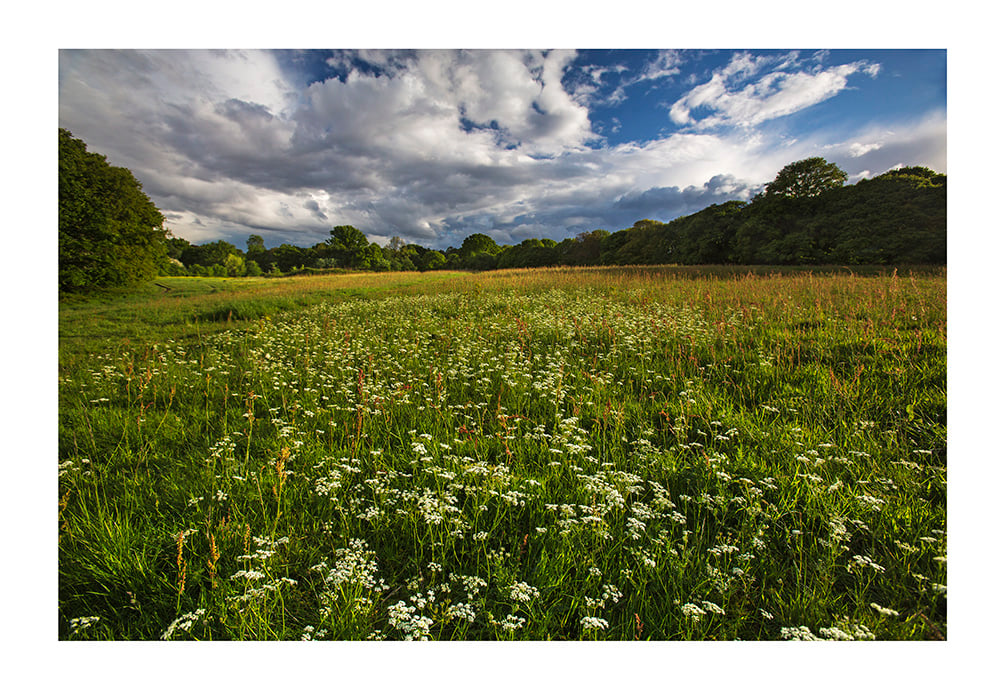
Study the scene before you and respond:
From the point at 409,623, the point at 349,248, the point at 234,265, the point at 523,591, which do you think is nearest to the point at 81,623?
the point at 409,623

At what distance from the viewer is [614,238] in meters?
32.6

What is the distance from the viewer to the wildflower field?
60.1 inches

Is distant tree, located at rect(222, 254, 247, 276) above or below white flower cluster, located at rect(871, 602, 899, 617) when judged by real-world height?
above

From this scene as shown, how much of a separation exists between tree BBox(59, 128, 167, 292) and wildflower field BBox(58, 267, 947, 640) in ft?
4.58

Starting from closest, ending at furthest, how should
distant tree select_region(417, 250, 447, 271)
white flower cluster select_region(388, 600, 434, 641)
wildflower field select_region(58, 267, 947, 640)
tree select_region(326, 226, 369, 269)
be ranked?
white flower cluster select_region(388, 600, 434, 641) → wildflower field select_region(58, 267, 947, 640) → tree select_region(326, 226, 369, 269) → distant tree select_region(417, 250, 447, 271)

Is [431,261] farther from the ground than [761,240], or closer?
farther from the ground

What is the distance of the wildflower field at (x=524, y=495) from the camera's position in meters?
1.53

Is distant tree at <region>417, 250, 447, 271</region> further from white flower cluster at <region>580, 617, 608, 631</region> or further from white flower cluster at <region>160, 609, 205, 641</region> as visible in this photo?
white flower cluster at <region>580, 617, 608, 631</region>

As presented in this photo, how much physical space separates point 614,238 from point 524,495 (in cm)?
3412

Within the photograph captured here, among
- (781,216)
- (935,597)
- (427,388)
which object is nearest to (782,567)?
(935,597)

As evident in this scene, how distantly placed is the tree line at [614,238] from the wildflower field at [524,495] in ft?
5.85

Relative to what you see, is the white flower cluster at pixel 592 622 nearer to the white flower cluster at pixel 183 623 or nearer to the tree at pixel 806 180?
the white flower cluster at pixel 183 623

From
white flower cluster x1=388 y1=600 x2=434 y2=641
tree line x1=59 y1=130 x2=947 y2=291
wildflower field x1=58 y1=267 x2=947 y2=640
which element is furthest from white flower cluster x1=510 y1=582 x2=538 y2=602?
tree line x1=59 y1=130 x2=947 y2=291

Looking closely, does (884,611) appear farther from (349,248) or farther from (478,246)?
(349,248)
